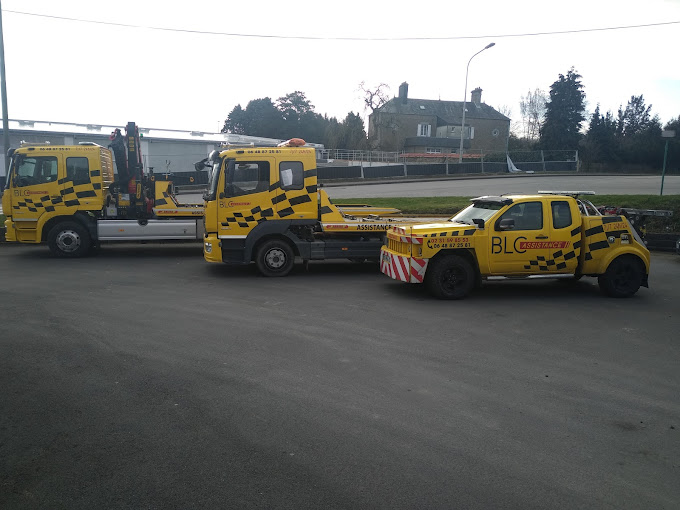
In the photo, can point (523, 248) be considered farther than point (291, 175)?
No

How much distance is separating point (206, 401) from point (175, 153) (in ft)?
127

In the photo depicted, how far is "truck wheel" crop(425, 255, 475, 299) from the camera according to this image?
913cm

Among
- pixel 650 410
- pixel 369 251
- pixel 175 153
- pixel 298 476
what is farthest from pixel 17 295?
pixel 175 153

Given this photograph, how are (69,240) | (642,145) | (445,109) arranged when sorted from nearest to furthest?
(69,240)
(642,145)
(445,109)

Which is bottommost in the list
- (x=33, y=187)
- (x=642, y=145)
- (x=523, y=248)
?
(x=523, y=248)

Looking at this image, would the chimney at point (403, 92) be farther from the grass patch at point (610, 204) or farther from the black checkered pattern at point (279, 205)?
the black checkered pattern at point (279, 205)

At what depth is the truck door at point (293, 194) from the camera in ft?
37.1

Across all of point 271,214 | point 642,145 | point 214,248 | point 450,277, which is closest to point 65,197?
point 214,248

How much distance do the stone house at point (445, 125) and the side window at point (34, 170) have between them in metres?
59.7

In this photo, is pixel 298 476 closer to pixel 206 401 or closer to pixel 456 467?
pixel 456 467

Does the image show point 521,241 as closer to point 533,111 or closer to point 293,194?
point 293,194

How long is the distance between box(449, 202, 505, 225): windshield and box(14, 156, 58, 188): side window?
10.2m

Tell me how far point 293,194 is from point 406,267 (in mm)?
3359

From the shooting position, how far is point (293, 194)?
11.3m
